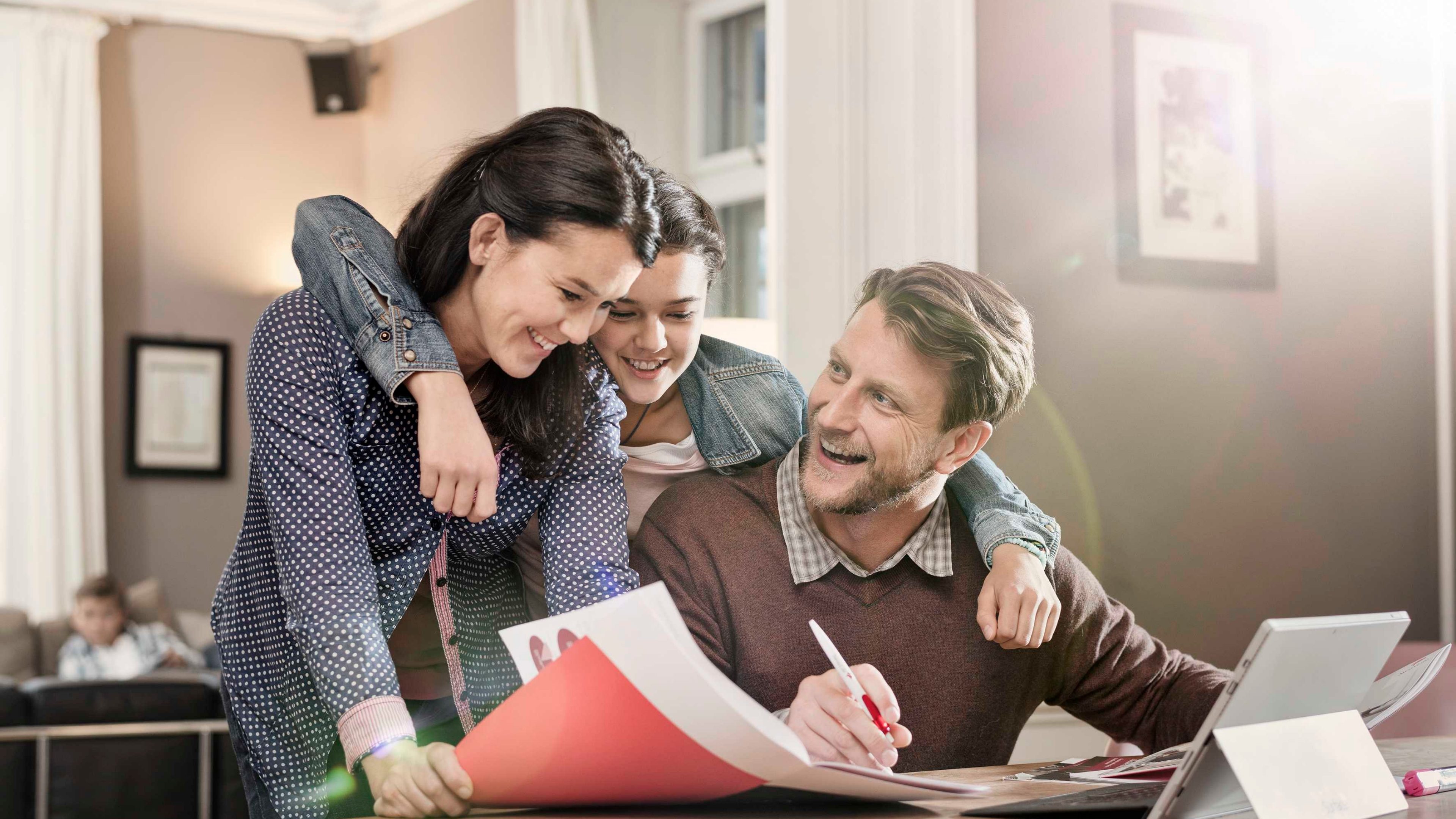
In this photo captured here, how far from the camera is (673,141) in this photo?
15.6 ft

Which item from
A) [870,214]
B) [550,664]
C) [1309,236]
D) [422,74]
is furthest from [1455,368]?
[422,74]

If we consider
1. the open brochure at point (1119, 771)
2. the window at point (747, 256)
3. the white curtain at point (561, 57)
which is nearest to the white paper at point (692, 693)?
the open brochure at point (1119, 771)

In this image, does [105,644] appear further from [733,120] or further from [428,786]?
[428,786]

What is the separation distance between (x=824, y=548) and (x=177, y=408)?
18.7 feet

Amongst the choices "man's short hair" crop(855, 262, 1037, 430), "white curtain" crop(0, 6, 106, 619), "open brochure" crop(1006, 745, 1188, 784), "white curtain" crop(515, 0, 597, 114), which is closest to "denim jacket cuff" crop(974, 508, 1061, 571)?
"man's short hair" crop(855, 262, 1037, 430)

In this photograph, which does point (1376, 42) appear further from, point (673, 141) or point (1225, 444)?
point (673, 141)

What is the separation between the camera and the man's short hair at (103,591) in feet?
17.4

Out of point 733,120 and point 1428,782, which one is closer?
point 1428,782

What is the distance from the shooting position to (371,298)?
1.06m

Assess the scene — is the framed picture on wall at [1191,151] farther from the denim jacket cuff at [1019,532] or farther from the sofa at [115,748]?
the sofa at [115,748]

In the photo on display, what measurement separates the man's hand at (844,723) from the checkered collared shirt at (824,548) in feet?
1.24

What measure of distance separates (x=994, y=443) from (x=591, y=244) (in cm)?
146

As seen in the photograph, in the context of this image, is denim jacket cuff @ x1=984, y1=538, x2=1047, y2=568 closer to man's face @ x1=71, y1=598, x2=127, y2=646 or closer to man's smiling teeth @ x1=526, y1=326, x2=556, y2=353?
man's smiling teeth @ x1=526, y1=326, x2=556, y2=353

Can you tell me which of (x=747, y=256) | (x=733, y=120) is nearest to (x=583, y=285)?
(x=747, y=256)
